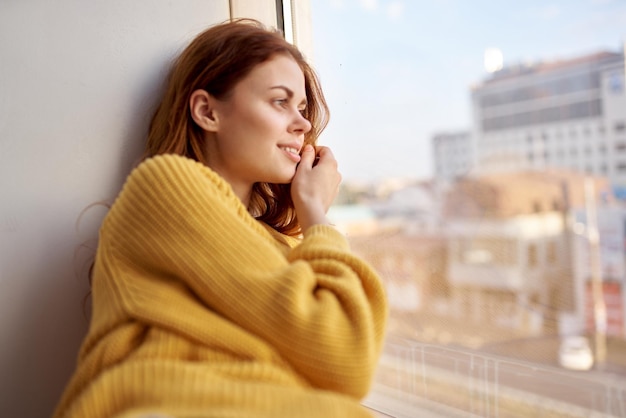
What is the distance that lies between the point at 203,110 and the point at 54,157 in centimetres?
27

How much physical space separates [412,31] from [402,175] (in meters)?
0.29

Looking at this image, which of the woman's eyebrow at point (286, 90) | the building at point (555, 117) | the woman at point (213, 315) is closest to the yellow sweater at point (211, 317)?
the woman at point (213, 315)

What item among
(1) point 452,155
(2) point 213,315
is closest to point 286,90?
(1) point 452,155

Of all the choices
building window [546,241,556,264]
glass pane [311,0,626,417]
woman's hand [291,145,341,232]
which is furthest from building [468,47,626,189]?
woman's hand [291,145,341,232]

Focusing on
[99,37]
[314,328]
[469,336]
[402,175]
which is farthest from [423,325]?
[99,37]

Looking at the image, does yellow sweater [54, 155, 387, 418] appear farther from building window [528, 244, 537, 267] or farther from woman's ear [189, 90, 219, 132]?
building window [528, 244, 537, 267]

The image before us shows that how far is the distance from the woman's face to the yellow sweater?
0.17m

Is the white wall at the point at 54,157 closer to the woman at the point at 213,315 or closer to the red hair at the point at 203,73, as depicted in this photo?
the red hair at the point at 203,73

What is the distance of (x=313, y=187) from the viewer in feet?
3.29

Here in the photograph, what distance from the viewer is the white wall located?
959 mm

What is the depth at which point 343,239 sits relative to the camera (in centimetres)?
89

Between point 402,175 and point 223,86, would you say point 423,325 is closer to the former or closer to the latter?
point 402,175

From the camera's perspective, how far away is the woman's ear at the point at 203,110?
1012 mm

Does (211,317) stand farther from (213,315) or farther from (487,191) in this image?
(487,191)
